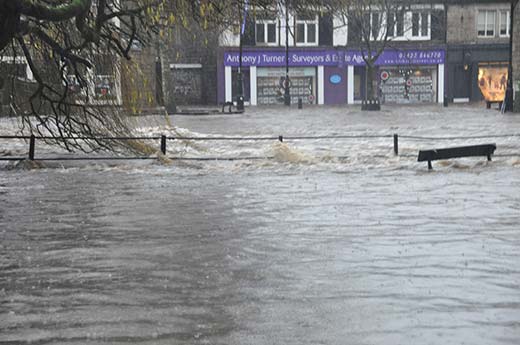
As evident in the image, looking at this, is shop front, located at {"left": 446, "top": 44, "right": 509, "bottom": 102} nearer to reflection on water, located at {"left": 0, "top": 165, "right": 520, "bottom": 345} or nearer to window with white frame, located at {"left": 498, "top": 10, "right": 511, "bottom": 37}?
window with white frame, located at {"left": 498, "top": 10, "right": 511, "bottom": 37}

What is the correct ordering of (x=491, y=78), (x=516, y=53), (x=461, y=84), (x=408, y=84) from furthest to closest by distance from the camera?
(x=408, y=84) → (x=461, y=84) → (x=491, y=78) → (x=516, y=53)

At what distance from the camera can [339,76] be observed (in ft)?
199

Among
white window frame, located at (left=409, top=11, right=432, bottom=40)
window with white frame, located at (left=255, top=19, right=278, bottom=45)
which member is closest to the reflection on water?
white window frame, located at (left=409, top=11, right=432, bottom=40)

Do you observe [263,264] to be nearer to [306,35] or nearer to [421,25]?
[306,35]

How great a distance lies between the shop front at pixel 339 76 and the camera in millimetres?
60062

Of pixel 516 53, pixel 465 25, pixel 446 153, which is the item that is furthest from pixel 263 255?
pixel 465 25

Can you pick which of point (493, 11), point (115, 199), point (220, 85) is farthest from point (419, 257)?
point (493, 11)

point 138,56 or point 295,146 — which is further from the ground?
point 138,56

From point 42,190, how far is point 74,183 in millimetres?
1299

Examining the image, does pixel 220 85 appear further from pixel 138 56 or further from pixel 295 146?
pixel 138 56

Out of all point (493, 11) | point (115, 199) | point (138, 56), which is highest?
point (493, 11)

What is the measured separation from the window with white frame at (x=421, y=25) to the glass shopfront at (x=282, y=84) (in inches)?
311

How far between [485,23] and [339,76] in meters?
11.2

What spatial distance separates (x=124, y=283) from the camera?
26.8 feet
